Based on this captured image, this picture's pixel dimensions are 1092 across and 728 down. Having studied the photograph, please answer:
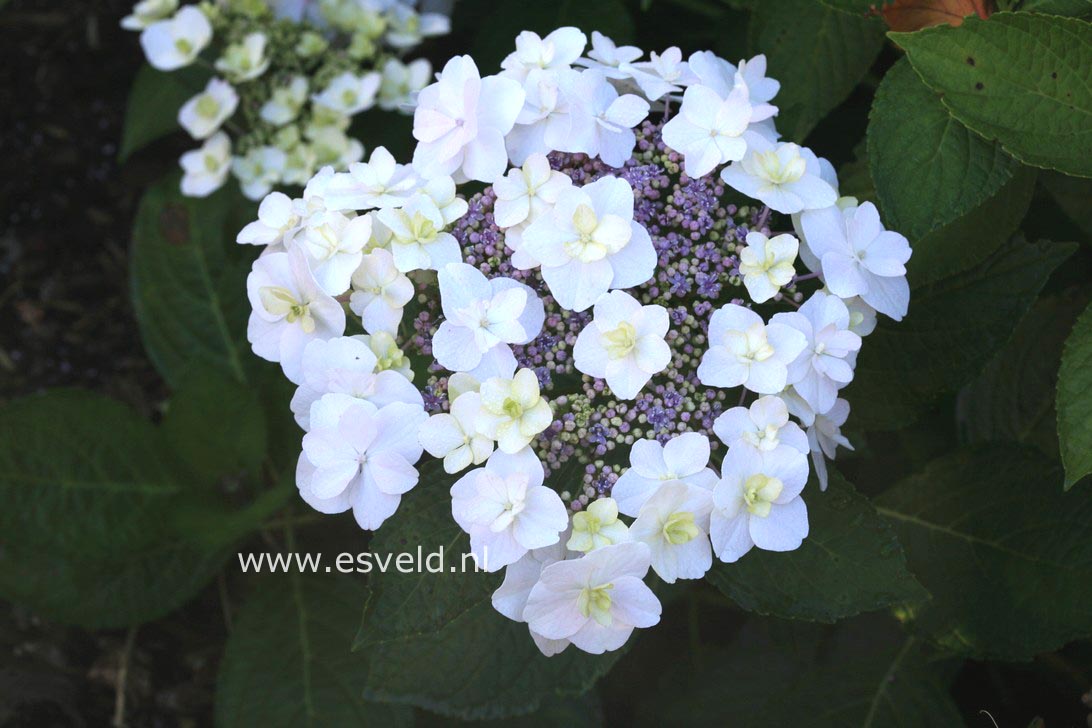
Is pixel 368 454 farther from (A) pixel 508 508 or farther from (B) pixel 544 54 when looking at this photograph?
(B) pixel 544 54

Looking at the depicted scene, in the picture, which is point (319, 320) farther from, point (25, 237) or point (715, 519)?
point (25, 237)

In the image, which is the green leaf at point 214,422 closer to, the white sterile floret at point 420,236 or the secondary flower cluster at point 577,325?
the secondary flower cluster at point 577,325

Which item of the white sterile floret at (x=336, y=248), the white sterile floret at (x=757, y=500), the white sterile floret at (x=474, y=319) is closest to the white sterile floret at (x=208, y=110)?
the white sterile floret at (x=336, y=248)

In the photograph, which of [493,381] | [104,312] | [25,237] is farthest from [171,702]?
[493,381]

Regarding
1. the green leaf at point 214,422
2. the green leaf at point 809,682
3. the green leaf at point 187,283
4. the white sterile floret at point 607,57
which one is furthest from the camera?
the green leaf at point 187,283

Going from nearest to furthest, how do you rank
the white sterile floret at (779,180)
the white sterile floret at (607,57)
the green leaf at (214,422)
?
the white sterile floret at (779,180), the white sterile floret at (607,57), the green leaf at (214,422)

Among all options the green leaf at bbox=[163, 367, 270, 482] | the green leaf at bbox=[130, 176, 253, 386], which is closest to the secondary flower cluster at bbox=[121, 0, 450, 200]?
the green leaf at bbox=[130, 176, 253, 386]
